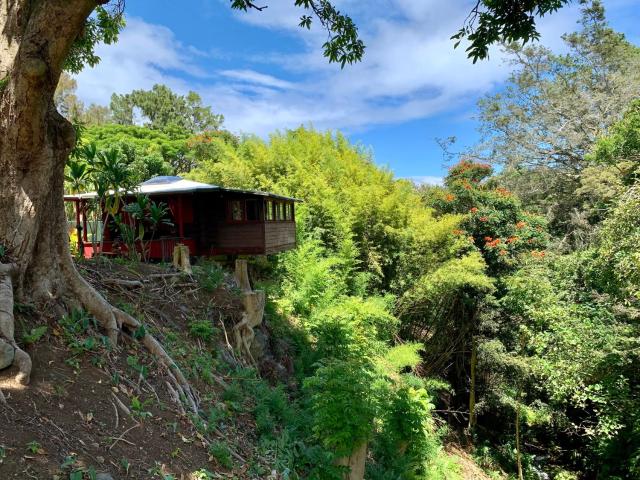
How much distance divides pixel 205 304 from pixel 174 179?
5.75 m

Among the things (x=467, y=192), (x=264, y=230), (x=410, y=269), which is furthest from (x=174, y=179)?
(x=467, y=192)

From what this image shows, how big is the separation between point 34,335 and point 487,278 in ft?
38.6

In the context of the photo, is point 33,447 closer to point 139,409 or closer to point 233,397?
point 139,409

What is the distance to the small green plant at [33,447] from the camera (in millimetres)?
2342

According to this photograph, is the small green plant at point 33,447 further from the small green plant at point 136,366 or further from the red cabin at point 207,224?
the red cabin at point 207,224

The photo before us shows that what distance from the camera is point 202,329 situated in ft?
18.6

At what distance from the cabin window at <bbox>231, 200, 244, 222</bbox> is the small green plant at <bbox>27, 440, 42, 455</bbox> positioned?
815cm

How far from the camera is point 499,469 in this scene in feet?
42.4

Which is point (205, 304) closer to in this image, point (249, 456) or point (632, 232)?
point (249, 456)

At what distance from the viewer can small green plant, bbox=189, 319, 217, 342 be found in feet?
18.4

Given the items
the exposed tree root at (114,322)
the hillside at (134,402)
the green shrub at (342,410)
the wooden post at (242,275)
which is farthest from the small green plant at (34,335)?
the wooden post at (242,275)

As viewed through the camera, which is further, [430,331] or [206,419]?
[430,331]

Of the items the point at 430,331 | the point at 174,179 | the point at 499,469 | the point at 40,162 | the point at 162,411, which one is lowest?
the point at 499,469

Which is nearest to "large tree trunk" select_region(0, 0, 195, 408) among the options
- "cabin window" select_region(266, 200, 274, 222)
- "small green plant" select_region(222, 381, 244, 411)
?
"small green plant" select_region(222, 381, 244, 411)
